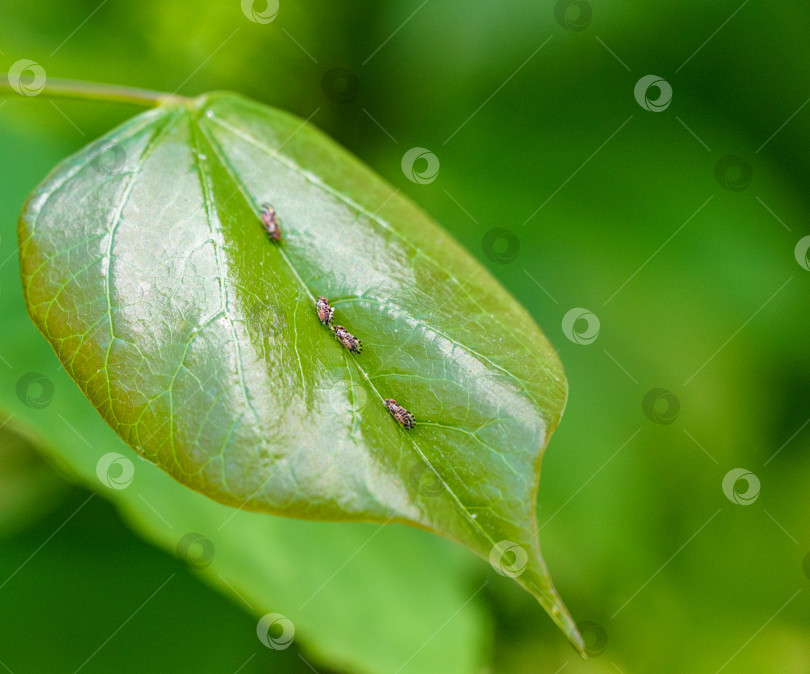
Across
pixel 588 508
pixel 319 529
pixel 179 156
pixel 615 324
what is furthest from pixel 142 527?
pixel 615 324

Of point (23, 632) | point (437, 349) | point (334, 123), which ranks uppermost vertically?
point (334, 123)

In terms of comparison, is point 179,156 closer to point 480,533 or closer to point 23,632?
point 480,533
